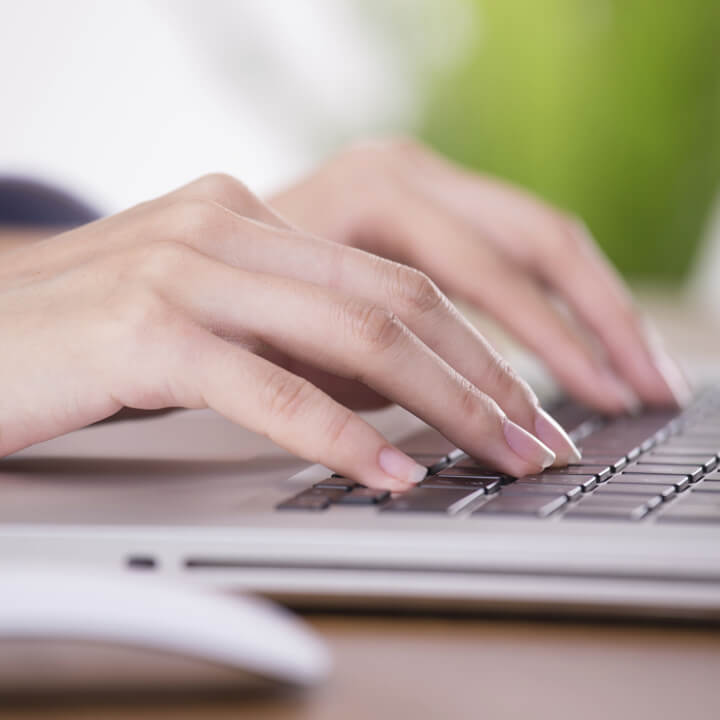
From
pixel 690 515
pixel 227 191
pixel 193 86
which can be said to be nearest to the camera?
pixel 690 515

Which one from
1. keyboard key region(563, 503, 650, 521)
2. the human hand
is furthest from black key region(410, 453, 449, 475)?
the human hand

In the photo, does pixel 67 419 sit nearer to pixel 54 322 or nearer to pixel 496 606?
pixel 54 322

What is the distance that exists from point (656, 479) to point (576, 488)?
0.05 metres

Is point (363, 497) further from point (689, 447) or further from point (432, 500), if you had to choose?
point (689, 447)

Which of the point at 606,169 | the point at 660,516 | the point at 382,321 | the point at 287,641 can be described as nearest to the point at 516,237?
the point at 382,321

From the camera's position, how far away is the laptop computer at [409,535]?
0.35m

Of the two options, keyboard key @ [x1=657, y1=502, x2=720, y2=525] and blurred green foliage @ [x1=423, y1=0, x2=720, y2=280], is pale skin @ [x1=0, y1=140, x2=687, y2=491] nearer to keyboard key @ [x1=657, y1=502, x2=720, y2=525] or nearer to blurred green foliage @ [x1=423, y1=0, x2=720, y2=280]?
keyboard key @ [x1=657, y1=502, x2=720, y2=525]

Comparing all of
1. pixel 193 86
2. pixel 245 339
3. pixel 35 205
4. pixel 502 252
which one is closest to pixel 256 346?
pixel 245 339

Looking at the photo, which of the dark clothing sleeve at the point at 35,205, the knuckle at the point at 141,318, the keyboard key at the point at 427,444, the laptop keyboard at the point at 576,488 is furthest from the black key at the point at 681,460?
the dark clothing sleeve at the point at 35,205

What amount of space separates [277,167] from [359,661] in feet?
8.98

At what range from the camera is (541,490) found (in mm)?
436

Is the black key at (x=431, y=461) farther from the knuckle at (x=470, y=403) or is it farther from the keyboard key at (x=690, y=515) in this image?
the keyboard key at (x=690, y=515)

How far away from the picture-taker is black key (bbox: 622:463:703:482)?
480 mm

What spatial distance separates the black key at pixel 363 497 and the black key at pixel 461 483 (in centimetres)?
3
